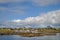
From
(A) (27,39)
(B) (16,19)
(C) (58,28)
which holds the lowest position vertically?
(A) (27,39)

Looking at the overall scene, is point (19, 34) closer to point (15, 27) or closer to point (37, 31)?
point (15, 27)

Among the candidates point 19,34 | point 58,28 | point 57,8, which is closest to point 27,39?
point 19,34

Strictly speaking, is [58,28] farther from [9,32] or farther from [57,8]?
[9,32]

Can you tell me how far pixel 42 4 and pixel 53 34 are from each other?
0.85 metres

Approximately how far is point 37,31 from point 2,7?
1.12 metres

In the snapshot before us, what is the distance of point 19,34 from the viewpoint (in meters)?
3.84

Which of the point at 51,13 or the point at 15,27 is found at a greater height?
the point at 51,13

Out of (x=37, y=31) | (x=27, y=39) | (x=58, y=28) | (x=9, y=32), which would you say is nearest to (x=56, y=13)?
(x=58, y=28)

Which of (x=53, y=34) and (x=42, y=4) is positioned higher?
(x=42, y=4)

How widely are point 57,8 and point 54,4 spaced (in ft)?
0.44

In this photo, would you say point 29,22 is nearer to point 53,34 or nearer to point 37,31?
point 37,31

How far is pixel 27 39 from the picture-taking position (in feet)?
12.4

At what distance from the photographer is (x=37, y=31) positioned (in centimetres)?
388

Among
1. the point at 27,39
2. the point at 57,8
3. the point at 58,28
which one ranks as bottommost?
the point at 27,39
